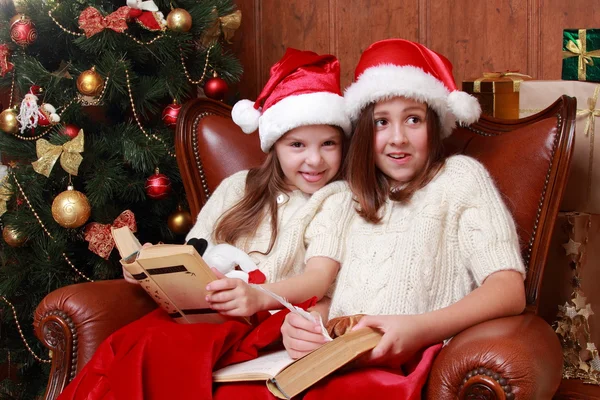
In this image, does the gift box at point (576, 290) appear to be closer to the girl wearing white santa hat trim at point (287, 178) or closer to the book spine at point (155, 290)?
the girl wearing white santa hat trim at point (287, 178)

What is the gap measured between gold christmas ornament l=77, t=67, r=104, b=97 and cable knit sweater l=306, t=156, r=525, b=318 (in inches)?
42.3

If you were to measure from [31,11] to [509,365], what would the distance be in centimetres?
204

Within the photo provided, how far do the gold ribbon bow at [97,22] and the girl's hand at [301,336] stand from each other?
138 cm

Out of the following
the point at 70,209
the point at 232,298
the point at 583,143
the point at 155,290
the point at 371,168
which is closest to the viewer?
the point at 232,298

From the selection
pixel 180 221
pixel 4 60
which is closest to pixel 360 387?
pixel 180 221

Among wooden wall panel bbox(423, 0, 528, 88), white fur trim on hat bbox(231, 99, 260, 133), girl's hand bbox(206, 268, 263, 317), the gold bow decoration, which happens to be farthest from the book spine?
wooden wall panel bbox(423, 0, 528, 88)

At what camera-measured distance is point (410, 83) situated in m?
1.77

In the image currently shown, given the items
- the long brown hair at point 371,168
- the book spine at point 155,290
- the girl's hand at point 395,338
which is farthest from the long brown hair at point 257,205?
the girl's hand at point 395,338

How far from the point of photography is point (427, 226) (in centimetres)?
172

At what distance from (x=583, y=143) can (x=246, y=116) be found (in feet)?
3.18

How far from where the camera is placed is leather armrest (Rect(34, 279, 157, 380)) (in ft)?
5.64

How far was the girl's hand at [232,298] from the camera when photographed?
5.00 feet

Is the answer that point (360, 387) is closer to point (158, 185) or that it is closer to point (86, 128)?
point (158, 185)

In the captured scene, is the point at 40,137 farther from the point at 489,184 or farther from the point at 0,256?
the point at 489,184
